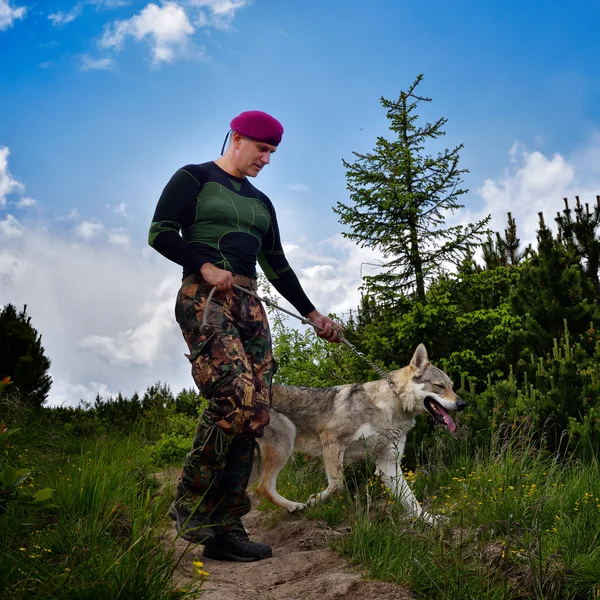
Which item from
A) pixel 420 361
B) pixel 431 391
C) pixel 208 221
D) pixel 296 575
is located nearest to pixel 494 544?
pixel 296 575

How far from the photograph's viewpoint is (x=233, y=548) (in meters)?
4.39

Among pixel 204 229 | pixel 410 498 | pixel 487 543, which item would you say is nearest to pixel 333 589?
pixel 487 543

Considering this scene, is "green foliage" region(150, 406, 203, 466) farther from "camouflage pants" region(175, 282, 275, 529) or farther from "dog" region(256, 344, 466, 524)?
"camouflage pants" region(175, 282, 275, 529)

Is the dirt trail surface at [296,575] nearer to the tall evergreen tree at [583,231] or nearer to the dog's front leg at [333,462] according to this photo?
the dog's front leg at [333,462]

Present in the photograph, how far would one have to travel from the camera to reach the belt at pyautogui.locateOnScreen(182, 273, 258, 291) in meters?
4.27

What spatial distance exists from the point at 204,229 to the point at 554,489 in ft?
10.6

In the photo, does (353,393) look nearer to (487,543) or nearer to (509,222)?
(487,543)

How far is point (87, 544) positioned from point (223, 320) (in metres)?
1.52

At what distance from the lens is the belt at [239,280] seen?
427 centimetres

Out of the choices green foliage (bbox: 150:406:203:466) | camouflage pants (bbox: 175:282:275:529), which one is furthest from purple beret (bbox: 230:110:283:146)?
green foliage (bbox: 150:406:203:466)

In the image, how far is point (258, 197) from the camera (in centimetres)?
477

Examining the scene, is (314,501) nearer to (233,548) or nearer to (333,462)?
(333,462)

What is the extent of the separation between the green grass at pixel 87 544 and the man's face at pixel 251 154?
7.56 ft

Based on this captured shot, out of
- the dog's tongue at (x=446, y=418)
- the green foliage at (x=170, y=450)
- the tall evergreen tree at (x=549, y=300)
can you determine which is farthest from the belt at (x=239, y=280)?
the tall evergreen tree at (x=549, y=300)
